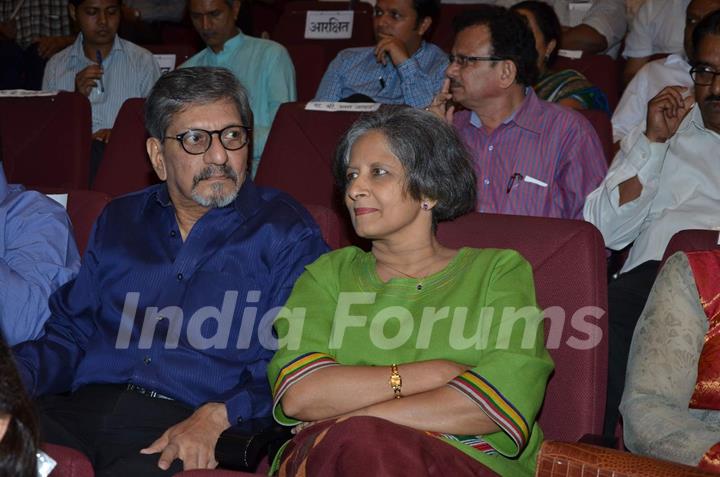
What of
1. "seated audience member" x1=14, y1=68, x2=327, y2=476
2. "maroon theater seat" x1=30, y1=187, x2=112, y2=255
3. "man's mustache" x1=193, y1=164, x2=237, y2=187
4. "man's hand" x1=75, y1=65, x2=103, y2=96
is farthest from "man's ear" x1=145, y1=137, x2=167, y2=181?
"man's hand" x1=75, y1=65, x2=103, y2=96

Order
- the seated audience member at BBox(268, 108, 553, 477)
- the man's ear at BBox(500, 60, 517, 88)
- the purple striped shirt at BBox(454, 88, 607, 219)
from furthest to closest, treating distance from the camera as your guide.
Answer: the man's ear at BBox(500, 60, 517, 88)
the purple striped shirt at BBox(454, 88, 607, 219)
the seated audience member at BBox(268, 108, 553, 477)

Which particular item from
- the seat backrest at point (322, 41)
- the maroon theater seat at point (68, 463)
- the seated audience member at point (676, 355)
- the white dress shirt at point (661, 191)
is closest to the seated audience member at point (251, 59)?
the seat backrest at point (322, 41)

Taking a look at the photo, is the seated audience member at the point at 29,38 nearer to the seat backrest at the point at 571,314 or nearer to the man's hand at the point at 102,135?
the man's hand at the point at 102,135

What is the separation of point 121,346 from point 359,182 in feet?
2.28

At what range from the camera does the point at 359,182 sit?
229cm

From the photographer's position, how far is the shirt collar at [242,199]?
2.42 meters

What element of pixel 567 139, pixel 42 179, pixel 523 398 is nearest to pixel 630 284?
pixel 567 139

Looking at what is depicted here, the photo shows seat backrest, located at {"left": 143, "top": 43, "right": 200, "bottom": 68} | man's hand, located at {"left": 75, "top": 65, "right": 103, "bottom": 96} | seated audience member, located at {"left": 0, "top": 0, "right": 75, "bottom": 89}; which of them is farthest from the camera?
seated audience member, located at {"left": 0, "top": 0, "right": 75, "bottom": 89}

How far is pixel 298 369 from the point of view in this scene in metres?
2.12

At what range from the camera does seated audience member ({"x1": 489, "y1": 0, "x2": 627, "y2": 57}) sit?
194 inches

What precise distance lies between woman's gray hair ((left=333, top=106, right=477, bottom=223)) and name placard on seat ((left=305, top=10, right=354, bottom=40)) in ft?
10.6

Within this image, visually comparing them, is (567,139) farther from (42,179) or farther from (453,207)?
(42,179)

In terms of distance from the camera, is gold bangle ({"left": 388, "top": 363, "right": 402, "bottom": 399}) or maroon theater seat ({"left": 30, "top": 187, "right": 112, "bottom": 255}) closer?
gold bangle ({"left": 388, "top": 363, "right": 402, "bottom": 399})

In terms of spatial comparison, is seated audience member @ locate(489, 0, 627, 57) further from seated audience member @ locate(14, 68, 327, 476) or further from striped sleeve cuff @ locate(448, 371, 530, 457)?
striped sleeve cuff @ locate(448, 371, 530, 457)
